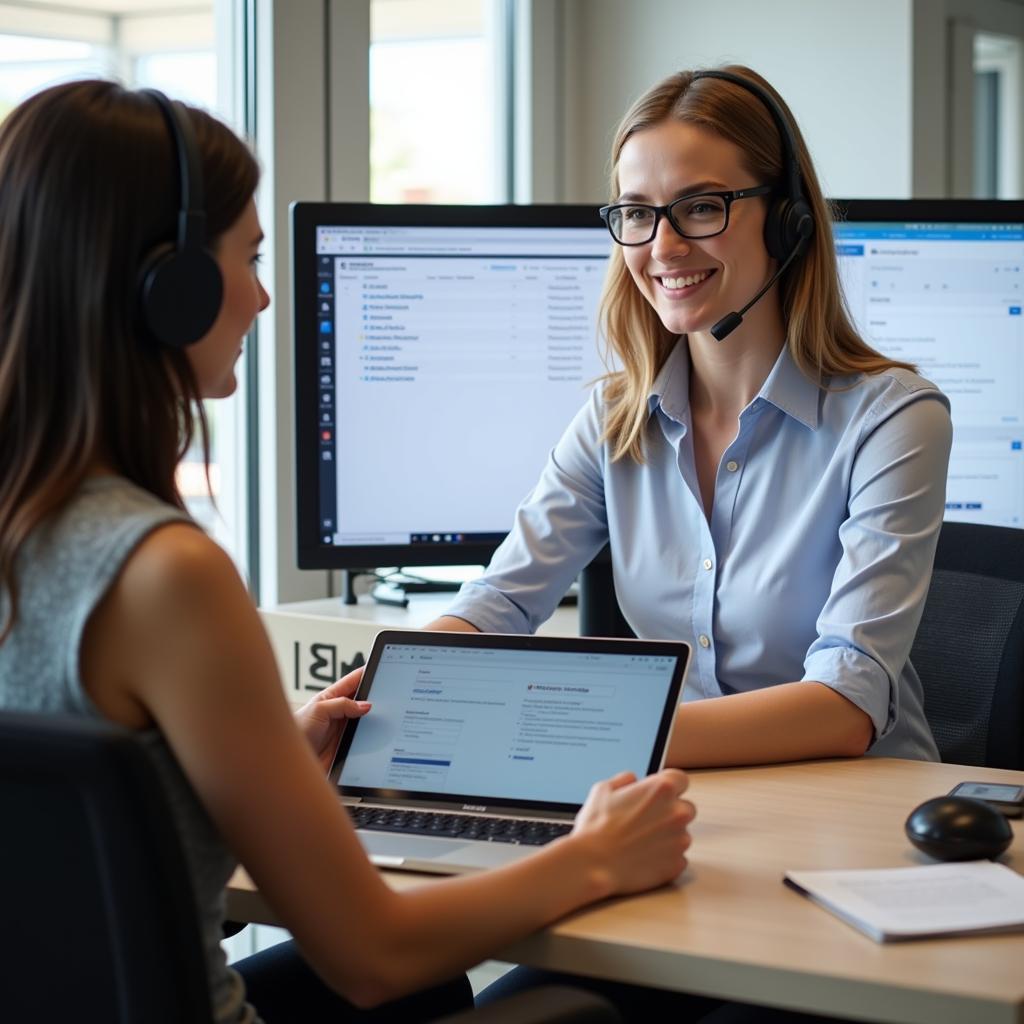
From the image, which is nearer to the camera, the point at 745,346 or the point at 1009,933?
the point at 1009,933

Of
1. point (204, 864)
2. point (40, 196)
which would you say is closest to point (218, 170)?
point (40, 196)

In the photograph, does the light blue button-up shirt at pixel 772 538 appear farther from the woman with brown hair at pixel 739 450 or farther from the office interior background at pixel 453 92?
the office interior background at pixel 453 92

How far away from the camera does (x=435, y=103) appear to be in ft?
9.28

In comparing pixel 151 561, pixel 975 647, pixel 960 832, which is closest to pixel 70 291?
pixel 151 561

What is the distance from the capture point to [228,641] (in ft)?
2.64

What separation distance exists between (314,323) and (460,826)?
111 cm

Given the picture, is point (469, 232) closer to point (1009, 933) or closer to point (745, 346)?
point (745, 346)

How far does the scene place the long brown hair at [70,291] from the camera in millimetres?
848

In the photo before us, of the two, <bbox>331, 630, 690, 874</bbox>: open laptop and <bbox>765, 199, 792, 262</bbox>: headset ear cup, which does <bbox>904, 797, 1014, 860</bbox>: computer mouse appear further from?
<bbox>765, 199, 792, 262</bbox>: headset ear cup

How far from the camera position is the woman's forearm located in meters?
1.33

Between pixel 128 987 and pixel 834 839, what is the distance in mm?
599

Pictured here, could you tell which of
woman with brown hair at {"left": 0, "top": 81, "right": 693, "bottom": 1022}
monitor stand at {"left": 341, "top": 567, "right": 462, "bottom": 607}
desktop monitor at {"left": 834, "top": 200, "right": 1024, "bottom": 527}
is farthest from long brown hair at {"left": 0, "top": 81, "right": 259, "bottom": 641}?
desktop monitor at {"left": 834, "top": 200, "right": 1024, "bottom": 527}

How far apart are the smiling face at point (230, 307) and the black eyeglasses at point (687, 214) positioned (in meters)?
0.70

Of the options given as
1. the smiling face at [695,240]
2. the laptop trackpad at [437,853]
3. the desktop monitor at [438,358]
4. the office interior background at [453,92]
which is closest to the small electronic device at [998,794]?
the laptop trackpad at [437,853]
